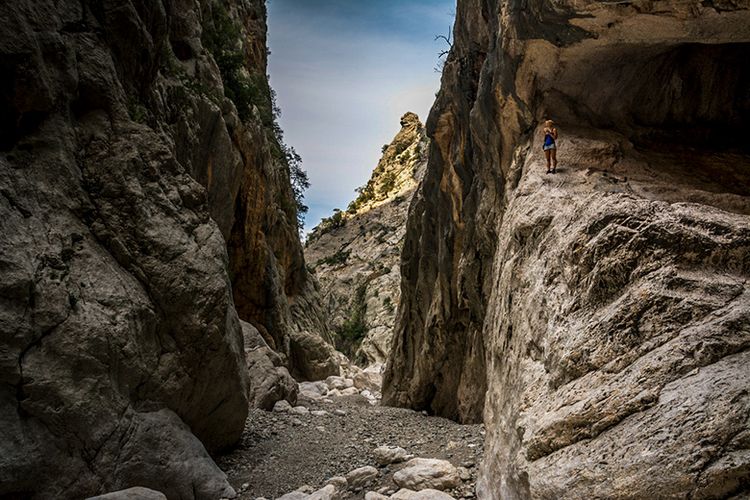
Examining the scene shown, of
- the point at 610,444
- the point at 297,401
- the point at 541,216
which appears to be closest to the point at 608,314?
the point at 610,444

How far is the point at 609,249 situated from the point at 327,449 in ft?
22.7

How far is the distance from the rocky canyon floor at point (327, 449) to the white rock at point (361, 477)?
0.19 feet

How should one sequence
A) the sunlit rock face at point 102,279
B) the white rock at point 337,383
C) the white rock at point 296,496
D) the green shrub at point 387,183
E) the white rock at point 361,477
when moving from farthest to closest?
1. the green shrub at point 387,183
2. the white rock at point 337,383
3. the white rock at point 361,477
4. the white rock at point 296,496
5. the sunlit rock face at point 102,279

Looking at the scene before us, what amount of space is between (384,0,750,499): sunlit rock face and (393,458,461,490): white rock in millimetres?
764

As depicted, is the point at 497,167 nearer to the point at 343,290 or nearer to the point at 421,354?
the point at 421,354

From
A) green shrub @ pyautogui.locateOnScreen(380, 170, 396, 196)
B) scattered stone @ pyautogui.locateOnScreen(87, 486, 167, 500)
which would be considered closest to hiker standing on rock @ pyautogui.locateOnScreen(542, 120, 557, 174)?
scattered stone @ pyautogui.locateOnScreen(87, 486, 167, 500)

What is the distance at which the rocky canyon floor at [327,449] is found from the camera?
23.0 ft

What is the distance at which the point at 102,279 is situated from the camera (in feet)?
20.7

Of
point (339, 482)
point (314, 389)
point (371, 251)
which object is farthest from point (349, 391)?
point (371, 251)

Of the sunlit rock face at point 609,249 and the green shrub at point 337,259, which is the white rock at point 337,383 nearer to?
the sunlit rock face at point 609,249

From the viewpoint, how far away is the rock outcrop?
143ft

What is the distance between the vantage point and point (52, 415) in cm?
505

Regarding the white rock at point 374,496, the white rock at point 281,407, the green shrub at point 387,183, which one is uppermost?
the green shrub at point 387,183

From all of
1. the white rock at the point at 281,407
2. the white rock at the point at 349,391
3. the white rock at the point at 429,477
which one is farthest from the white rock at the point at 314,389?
the white rock at the point at 429,477
